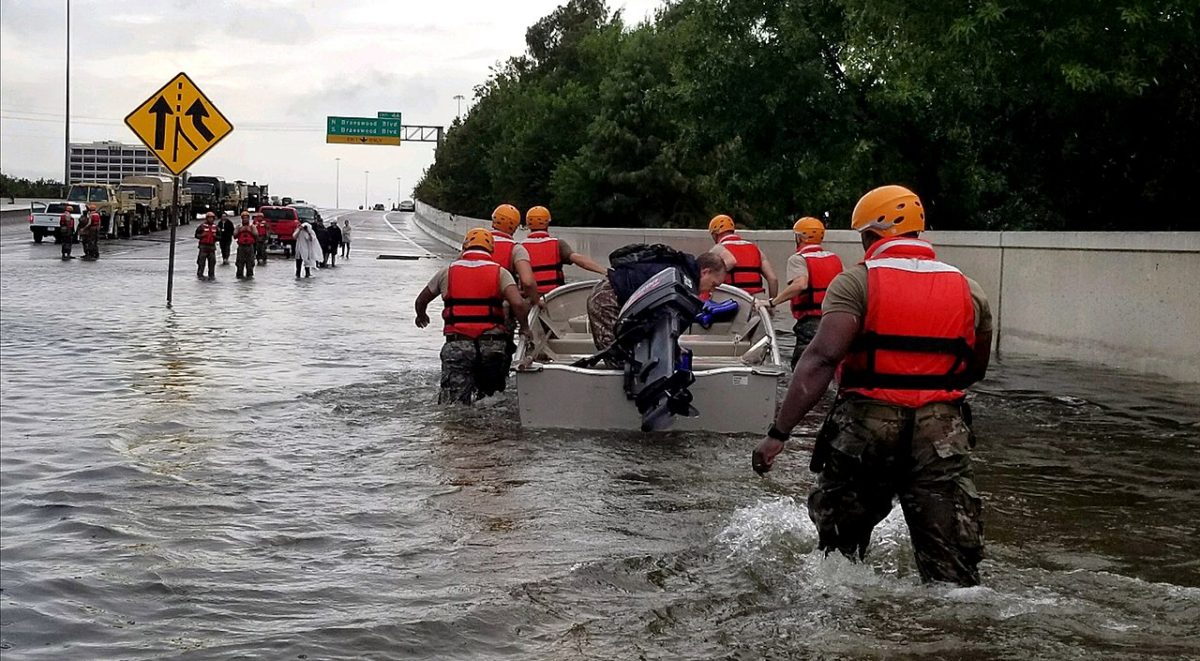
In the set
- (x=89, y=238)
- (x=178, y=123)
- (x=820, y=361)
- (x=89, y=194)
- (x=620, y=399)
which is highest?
(x=178, y=123)

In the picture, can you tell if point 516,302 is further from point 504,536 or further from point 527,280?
point 504,536

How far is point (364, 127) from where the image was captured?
341ft

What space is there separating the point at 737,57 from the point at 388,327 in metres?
11.0

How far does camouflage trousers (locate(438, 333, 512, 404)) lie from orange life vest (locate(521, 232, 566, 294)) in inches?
107

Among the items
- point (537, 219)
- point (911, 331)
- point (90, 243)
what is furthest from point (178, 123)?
point (90, 243)

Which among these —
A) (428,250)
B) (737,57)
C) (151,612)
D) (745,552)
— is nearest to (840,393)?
(745,552)

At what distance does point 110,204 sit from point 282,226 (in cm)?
657

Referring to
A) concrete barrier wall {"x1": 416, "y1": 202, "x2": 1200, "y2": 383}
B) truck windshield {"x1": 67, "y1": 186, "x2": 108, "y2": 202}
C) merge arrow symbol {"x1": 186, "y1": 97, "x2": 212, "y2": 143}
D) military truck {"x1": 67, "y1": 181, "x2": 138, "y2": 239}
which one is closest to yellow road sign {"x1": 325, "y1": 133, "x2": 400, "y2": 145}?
military truck {"x1": 67, "y1": 181, "x2": 138, "y2": 239}

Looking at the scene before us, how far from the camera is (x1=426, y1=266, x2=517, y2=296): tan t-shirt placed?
1198 centimetres

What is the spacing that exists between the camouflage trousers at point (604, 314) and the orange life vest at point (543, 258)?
2.86 metres

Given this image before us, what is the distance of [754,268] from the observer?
618 inches

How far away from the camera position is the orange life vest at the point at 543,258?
599 inches

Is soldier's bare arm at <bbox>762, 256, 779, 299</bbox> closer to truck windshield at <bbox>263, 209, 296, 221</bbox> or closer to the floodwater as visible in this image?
the floodwater

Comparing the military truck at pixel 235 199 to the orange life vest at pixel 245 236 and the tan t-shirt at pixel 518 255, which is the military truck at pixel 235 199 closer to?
the orange life vest at pixel 245 236
